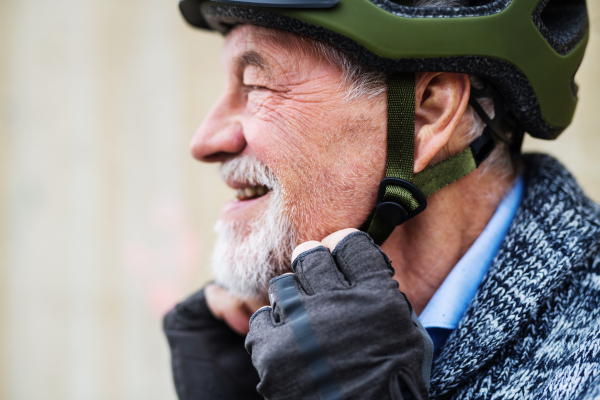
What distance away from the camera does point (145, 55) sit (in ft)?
10.2

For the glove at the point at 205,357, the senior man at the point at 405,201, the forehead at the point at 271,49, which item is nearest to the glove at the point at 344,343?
the senior man at the point at 405,201

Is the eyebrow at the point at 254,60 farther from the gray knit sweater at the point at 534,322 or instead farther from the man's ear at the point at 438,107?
the gray knit sweater at the point at 534,322

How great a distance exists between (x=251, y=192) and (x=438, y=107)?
69cm

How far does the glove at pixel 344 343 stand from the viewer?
0.98 metres

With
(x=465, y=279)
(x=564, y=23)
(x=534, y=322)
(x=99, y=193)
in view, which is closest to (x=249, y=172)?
(x=465, y=279)

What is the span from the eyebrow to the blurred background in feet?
5.15

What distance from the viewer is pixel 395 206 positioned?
132 cm

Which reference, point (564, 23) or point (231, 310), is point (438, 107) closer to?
Answer: point (564, 23)

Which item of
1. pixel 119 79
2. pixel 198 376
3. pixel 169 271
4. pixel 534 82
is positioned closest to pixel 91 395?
pixel 169 271

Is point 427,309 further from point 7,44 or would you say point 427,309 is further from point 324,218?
point 7,44

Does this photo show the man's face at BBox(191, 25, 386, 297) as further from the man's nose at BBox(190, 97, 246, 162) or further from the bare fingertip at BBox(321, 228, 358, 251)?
the bare fingertip at BBox(321, 228, 358, 251)

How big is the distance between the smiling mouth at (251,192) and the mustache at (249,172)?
0.21 ft

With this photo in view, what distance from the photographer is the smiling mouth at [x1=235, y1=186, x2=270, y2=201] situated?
1590mm

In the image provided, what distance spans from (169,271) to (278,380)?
2188mm
